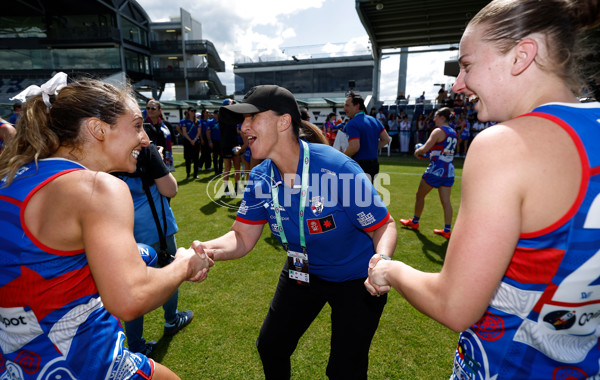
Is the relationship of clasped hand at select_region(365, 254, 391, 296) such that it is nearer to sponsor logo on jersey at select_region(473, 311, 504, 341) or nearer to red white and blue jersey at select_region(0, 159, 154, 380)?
sponsor logo on jersey at select_region(473, 311, 504, 341)

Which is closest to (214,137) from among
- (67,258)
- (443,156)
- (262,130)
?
(443,156)

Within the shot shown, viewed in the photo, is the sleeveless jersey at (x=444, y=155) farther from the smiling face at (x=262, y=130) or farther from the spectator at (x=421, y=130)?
the spectator at (x=421, y=130)

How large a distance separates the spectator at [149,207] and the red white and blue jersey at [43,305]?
4.96 ft

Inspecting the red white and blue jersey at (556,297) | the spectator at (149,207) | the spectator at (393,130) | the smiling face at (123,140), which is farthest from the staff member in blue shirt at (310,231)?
the spectator at (393,130)

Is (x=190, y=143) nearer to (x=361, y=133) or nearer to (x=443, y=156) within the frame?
(x=361, y=133)

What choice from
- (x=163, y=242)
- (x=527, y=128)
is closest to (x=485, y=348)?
(x=527, y=128)

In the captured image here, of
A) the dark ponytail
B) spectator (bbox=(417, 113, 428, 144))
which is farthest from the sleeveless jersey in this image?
spectator (bbox=(417, 113, 428, 144))

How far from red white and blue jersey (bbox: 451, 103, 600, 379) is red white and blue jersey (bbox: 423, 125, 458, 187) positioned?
5350 millimetres

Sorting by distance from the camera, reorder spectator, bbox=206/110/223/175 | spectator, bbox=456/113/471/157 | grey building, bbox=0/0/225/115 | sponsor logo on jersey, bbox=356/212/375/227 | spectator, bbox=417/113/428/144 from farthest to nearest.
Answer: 1. grey building, bbox=0/0/225/115
2. spectator, bbox=417/113/428/144
3. spectator, bbox=456/113/471/157
4. spectator, bbox=206/110/223/175
5. sponsor logo on jersey, bbox=356/212/375/227

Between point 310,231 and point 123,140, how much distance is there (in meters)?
1.21

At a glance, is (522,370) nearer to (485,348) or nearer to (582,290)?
(485,348)

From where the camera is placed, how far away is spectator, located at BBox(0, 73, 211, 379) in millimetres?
1225

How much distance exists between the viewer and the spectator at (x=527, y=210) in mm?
879

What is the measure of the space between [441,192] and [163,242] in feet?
17.1
